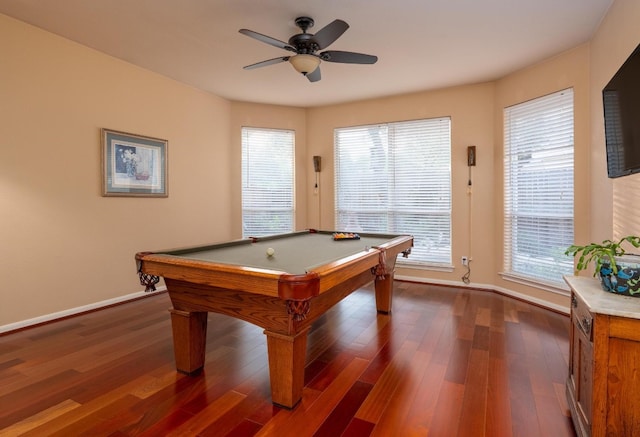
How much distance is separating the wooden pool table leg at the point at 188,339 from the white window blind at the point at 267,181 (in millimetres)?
3069

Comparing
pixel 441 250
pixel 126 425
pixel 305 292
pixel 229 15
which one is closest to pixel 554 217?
pixel 441 250

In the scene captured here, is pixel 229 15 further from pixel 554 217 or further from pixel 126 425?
pixel 554 217

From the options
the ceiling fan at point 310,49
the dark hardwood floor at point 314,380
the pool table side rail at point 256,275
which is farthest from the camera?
Result: the ceiling fan at point 310,49

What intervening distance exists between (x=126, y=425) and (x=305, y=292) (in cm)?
118

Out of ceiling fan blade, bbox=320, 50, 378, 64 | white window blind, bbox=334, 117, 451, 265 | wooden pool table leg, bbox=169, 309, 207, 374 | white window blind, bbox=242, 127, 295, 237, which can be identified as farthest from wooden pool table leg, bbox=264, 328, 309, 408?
white window blind, bbox=242, 127, 295, 237

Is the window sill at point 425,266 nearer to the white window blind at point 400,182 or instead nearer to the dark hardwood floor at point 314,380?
the white window blind at point 400,182

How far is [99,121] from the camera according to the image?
3.51 metres

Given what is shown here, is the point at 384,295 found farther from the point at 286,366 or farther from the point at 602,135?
the point at 602,135

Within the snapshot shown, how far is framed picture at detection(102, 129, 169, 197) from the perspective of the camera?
3588 millimetres

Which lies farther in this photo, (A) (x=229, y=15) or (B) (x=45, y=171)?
(B) (x=45, y=171)

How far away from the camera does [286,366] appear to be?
72.5 inches

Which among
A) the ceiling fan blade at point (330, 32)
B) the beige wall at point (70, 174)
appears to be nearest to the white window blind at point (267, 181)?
the beige wall at point (70, 174)

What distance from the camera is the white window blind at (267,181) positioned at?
5.25m

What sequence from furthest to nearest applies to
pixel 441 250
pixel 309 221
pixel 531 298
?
pixel 309 221 < pixel 441 250 < pixel 531 298
